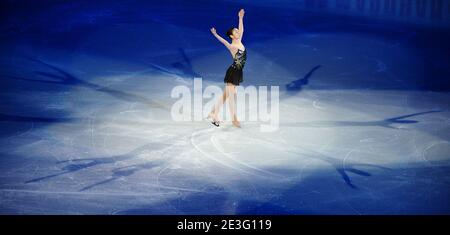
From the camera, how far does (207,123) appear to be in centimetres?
844

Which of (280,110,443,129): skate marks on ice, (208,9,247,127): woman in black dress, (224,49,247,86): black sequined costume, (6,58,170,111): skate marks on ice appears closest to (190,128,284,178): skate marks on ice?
(208,9,247,127): woman in black dress

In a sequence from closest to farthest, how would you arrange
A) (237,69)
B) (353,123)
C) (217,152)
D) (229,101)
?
(217,152), (237,69), (229,101), (353,123)

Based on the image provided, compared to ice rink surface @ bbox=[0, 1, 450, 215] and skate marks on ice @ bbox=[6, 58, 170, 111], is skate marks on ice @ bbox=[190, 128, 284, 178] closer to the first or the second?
ice rink surface @ bbox=[0, 1, 450, 215]

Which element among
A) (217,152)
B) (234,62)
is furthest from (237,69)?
(217,152)

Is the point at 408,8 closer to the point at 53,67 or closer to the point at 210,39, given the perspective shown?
the point at 210,39

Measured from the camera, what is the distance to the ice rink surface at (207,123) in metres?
6.22

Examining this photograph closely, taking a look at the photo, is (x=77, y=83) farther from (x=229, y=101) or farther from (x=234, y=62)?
(x=234, y=62)

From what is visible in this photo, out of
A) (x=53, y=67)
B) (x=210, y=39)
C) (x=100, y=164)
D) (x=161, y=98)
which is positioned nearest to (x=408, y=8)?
(x=210, y=39)

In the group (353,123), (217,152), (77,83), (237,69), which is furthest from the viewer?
(77,83)

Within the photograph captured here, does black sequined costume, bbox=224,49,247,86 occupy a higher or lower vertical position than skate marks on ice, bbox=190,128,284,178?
higher

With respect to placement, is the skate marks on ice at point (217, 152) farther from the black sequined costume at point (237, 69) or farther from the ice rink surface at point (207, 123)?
the black sequined costume at point (237, 69)

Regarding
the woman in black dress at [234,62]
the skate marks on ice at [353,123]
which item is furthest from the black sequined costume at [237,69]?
the skate marks on ice at [353,123]

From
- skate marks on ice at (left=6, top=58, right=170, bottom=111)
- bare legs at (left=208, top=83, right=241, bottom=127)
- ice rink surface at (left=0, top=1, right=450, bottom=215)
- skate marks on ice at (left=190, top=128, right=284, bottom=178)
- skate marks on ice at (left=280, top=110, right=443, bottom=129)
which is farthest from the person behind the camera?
skate marks on ice at (left=6, top=58, right=170, bottom=111)

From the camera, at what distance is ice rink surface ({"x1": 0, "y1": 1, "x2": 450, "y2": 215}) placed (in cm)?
622
